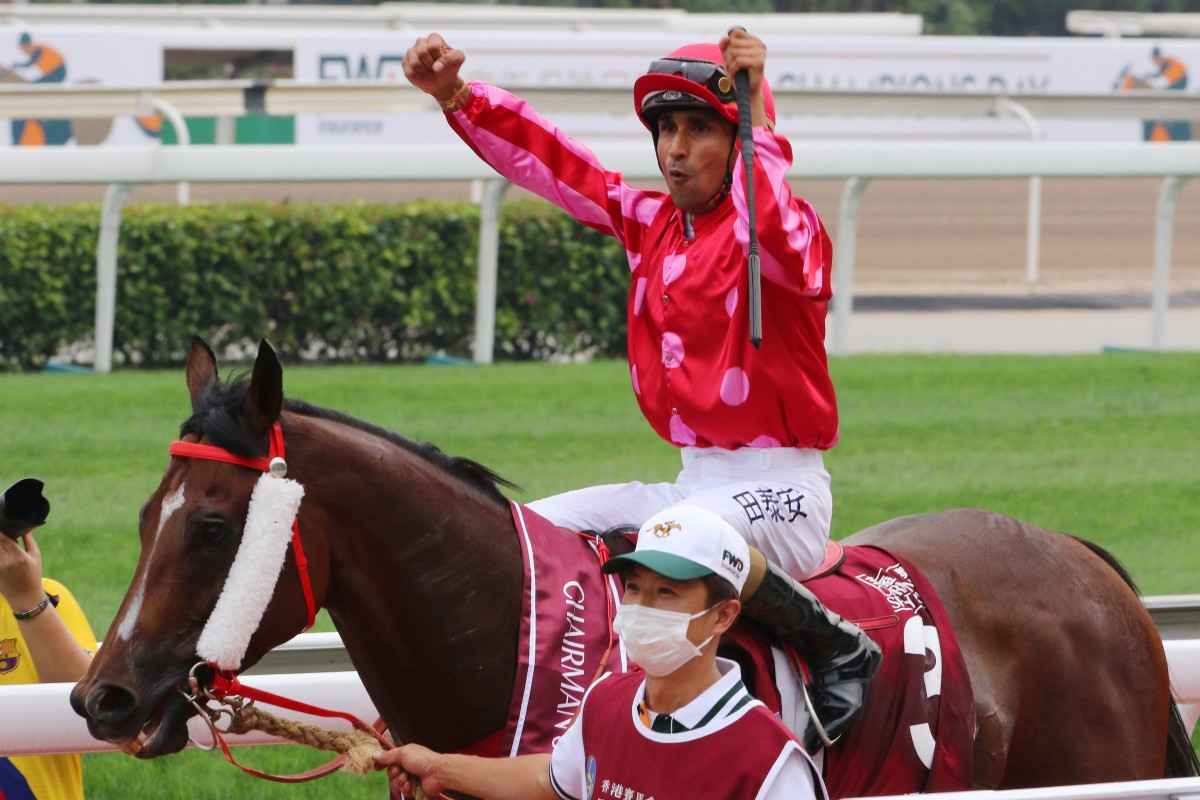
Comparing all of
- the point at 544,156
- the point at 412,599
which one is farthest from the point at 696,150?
the point at 412,599

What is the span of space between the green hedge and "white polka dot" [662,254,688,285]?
26.0 feet

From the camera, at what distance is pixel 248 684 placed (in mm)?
3371

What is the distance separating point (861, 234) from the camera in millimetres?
24281

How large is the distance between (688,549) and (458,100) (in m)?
1.33

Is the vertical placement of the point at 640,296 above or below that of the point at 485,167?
above

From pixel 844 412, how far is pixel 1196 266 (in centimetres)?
1381

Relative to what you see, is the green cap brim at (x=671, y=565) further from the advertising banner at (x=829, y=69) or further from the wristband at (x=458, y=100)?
the advertising banner at (x=829, y=69)

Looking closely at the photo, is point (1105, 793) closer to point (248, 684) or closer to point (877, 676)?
point (877, 676)

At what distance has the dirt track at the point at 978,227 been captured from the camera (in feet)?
62.3

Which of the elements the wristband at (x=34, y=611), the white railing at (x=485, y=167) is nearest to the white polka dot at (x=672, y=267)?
the wristband at (x=34, y=611)

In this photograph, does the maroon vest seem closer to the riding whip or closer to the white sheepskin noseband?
the white sheepskin noseband

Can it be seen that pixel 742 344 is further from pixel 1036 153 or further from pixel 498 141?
pixel 1036 153

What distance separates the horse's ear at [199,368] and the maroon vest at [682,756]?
90cm

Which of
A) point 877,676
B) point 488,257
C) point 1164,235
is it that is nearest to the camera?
point 877,676
